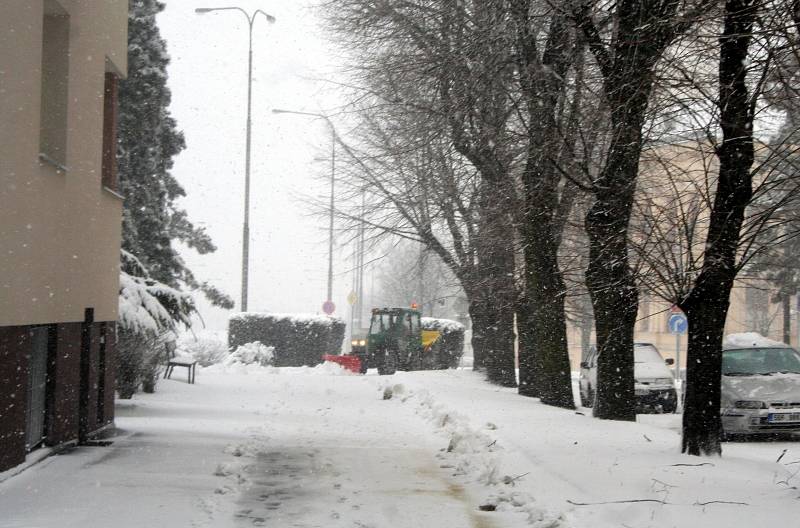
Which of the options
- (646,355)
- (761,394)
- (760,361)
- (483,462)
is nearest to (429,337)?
(646,355)

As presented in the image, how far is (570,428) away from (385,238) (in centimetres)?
1304

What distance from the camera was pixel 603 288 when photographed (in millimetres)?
12898

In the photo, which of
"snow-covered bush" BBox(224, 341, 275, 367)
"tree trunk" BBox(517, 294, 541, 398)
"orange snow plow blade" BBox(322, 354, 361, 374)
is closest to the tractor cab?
"orange snow plow blade" BBox(322, 354, 361, 374)

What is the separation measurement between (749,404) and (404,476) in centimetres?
669

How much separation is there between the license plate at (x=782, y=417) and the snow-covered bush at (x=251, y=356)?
22726 millimetres

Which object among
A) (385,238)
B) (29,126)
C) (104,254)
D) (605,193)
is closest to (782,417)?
(605,193)

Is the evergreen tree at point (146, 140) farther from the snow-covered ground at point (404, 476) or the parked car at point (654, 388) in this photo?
the parked car at point (654, 388)

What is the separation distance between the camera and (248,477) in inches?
385

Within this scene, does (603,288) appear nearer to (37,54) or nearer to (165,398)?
(37,54)

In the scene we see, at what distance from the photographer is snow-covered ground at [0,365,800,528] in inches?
298

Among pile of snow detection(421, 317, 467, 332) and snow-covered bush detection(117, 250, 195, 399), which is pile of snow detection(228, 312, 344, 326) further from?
snow-covered bush detection(117, 250, 195, 399)

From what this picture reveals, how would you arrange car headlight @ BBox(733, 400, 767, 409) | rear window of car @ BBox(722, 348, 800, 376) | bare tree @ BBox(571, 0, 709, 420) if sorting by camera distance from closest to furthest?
bare tree @ BBox(571, 0, 709, 420) → car headlight @ BBox(733, 400, 767, 409) → rear window of car @ BBox(722, 348, 800, 376)

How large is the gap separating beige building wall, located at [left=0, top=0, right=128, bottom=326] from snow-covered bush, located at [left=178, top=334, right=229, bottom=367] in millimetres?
19332

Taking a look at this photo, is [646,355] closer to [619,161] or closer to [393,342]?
[619,161]
